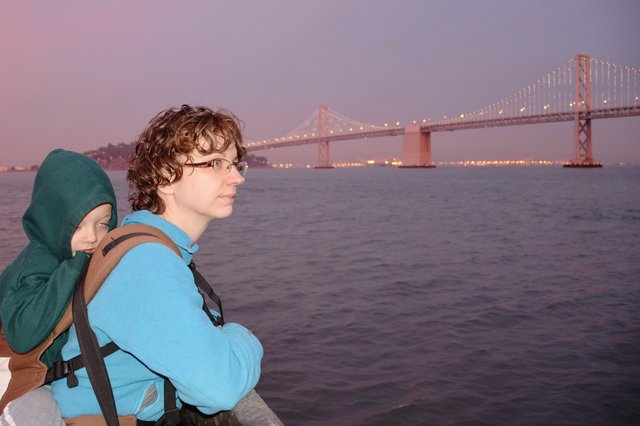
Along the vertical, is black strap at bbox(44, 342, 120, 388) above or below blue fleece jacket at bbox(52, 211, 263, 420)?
below

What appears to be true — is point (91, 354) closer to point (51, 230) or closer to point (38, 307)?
point (38, 307)

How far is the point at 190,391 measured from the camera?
3.32 ft

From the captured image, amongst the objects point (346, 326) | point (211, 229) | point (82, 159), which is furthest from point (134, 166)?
point (211, 229)

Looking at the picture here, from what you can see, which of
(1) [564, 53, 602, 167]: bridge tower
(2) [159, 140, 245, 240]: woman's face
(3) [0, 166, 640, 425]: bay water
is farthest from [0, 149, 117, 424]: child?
(1) [564, 53, 602, 167]: bridge tower

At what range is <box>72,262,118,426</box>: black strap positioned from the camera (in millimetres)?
1106

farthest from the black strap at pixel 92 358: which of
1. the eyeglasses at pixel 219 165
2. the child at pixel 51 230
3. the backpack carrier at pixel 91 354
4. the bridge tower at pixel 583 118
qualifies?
the bridge tower at pixel 583 118

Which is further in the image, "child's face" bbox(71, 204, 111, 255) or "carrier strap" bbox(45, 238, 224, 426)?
"child's face" bbox(71, 204, 111, 255)

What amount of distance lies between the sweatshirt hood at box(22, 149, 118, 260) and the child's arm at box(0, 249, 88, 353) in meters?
0.17

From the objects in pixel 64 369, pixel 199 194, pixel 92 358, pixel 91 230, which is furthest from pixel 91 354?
pixel 91 230

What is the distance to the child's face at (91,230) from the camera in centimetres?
157

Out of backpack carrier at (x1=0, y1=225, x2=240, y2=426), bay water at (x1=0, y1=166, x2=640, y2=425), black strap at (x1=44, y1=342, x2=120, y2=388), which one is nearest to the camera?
backpack carrier at (x1=0, y1=225, x2=240, y2=426)

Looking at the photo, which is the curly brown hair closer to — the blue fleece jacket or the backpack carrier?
the backpack carrier

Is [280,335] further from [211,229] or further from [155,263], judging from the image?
[211,229]

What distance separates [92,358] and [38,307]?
0.23m
